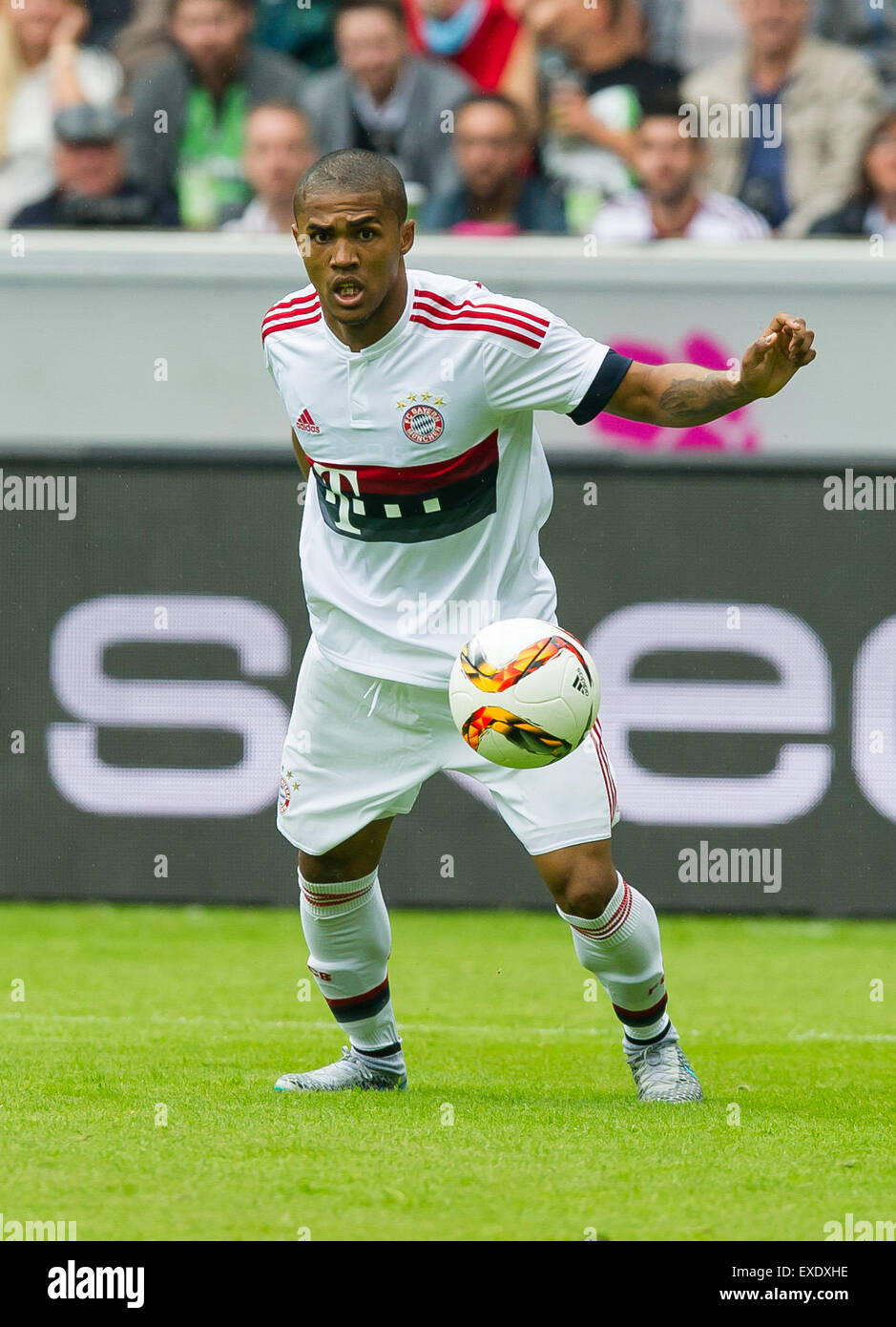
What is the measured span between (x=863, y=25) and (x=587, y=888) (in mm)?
8490

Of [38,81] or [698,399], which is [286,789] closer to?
[698,399]

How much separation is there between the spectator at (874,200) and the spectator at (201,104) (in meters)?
3.43

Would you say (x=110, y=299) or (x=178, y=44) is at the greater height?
(x=178, y=44)

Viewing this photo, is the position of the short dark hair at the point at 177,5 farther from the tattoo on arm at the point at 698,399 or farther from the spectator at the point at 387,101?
the tattoo on arm at the point at 698,399

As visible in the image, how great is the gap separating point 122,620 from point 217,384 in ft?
7.08

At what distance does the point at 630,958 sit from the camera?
5.18 meters

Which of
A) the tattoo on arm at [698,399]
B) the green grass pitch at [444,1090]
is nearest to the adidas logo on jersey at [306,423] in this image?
the tattoo on arm at [698,399]

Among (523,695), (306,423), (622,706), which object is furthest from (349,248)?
(622,706)

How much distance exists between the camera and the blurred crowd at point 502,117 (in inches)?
441

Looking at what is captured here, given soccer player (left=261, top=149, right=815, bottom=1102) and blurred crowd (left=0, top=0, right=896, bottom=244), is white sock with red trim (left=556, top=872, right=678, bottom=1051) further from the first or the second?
blurred crowd (left=0, top=0, right=896, bottom=244)

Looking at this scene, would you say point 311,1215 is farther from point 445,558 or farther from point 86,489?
point 86,489

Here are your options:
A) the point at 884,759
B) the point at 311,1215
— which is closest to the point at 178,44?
the point at 884,759

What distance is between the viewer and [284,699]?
8969 mm

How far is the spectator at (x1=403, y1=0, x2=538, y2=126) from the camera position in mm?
11852
